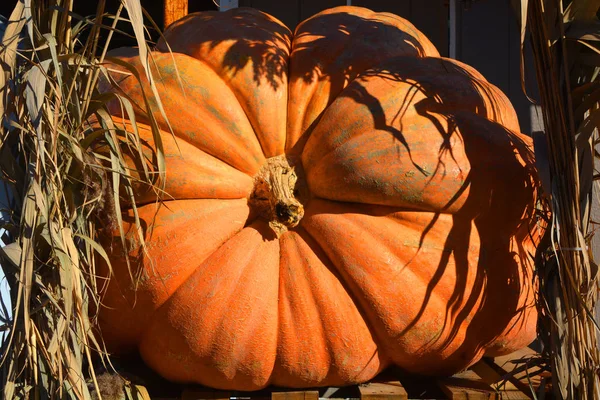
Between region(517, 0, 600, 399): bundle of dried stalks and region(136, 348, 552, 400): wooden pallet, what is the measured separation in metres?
0.14

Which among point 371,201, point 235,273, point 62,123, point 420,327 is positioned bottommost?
point 420,327

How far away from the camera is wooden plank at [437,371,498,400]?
215 centimetres

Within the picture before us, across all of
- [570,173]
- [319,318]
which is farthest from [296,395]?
[570,173]

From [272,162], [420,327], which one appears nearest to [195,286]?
[272,162]

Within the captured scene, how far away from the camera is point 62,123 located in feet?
6.24

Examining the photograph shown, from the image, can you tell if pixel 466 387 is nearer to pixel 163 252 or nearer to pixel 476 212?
pixel 476 212

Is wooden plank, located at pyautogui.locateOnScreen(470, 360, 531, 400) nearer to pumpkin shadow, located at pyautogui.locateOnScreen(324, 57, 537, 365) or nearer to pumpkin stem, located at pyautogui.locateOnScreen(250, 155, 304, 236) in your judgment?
pumpkin shadow, located at pyautogui.locateOnScreen(324, 57, 537, 365)

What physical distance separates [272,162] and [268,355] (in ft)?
1.87

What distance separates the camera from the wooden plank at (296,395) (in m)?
2.14

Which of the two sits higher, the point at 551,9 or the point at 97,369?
the point at 551,9

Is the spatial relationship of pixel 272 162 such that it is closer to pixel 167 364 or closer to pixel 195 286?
pixel 195 286

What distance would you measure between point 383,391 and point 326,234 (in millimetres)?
484

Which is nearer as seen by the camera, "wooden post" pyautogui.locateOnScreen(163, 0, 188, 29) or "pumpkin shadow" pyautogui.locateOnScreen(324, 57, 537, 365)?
"pumpkin shadow" pyautogui.locateOnScreen(324, 57, 537, 365)

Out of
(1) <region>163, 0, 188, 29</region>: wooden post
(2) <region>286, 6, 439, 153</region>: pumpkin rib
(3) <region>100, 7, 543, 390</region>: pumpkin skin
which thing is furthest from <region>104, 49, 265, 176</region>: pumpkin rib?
(1) <region>163, 0, 188, 29</region>: wooden post
